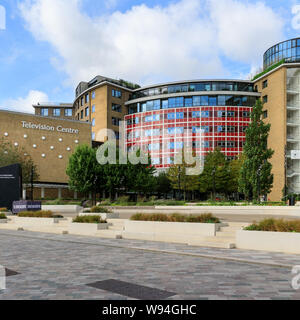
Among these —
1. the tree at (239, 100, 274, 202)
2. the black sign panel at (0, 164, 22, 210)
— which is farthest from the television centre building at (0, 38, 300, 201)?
the black sign panel at (0, 164, 22, 210)

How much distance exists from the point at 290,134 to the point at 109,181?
3772 centimetres

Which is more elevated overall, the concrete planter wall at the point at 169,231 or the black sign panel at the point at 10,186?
the black sign panel at the point at 10,186

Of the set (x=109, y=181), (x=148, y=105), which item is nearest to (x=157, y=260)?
(x=109, y=181)

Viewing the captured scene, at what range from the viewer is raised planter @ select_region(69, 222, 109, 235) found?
18.8m

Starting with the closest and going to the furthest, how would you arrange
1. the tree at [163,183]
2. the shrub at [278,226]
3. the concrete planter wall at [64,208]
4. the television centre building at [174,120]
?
the shrub at [278,226]
the concrete planter wall at [64,208]
the television centre building at [174,120]
the tree at [163,183]

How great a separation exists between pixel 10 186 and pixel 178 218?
2324 centimetres

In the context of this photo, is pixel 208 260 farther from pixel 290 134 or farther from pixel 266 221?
pixel 290 134

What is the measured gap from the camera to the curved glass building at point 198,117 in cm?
7375

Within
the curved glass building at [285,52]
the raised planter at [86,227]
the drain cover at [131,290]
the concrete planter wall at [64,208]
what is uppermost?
the curved glass building at [285,52]

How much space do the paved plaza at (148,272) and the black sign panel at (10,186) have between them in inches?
857

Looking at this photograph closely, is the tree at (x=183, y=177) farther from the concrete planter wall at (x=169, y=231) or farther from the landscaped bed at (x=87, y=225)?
the concrete planter wall at (x=169, y=231)

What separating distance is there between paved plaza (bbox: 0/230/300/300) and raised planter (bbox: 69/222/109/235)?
5.13 m

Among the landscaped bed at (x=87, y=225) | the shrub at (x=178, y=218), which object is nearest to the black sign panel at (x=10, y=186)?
the landscaped bed at (x=87, y=225)

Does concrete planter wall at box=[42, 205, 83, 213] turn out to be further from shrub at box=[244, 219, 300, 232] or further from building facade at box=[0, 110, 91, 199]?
shrub at box=[244, 219, 300, 232]
